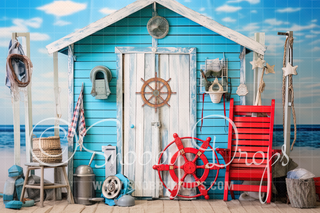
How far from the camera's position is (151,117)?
4.39 m

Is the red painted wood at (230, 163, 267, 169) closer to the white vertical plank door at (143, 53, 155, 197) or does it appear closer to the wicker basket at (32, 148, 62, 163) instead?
the white vertical plank door at (143, 53, 155, 197)

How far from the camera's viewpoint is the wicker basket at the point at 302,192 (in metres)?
3.83

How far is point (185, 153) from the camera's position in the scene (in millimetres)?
4328

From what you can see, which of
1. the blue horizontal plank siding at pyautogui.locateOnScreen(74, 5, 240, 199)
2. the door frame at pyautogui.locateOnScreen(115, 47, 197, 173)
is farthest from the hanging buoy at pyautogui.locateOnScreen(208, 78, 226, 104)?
the door frame at pyautogui.locateOnScreen(115, 47, 197, 173)

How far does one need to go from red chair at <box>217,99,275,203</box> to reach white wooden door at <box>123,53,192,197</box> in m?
0.72

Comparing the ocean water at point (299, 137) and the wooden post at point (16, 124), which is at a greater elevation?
the wooden post at point (16, 124)

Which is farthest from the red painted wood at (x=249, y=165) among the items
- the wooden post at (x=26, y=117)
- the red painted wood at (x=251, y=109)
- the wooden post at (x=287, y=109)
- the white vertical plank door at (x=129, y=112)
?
the wooden post at (x=26, y=117)

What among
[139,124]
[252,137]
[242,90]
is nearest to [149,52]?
[139,124]

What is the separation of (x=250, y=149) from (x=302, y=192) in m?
0.88

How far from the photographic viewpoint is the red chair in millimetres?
4027

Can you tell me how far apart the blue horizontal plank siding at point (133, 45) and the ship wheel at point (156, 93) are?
0.48 meters

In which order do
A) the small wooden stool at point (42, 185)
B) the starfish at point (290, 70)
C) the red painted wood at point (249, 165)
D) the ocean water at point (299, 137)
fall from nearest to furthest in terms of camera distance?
the small wooden stool at point (42, 185) → the red painted wood at point (249, 165) → the starfish at point (290, 70) → the ocean water at point (299, 137)

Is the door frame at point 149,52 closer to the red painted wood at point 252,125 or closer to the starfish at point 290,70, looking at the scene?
the red painted wood at point 252,125

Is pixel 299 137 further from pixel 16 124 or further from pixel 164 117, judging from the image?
pixel 16 124
